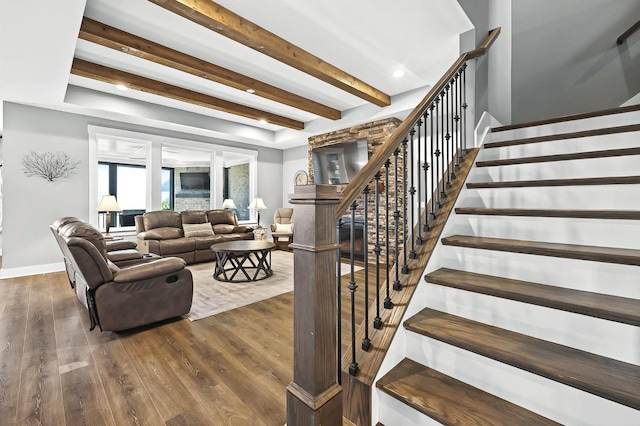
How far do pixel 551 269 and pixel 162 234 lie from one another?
18.5 ft

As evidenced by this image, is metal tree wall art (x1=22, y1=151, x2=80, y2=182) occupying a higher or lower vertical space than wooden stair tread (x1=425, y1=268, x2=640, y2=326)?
higher

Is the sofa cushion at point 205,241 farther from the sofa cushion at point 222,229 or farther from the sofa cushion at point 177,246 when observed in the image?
the sofa cushion at point 222,229

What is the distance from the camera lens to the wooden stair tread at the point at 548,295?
43.5 inches

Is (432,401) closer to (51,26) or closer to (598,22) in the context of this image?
(51,26)

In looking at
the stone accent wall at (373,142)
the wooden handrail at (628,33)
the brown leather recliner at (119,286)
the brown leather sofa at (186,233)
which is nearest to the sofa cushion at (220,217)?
the brown leather sofa at (186,233)

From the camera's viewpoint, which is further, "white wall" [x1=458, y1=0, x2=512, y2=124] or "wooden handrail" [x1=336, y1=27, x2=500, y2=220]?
"white wall" [x1=458, y1=0, x2=512, y2=124]

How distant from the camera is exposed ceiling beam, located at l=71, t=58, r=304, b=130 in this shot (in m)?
3.73

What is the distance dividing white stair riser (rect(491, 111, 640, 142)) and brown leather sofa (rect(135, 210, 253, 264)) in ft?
16.2

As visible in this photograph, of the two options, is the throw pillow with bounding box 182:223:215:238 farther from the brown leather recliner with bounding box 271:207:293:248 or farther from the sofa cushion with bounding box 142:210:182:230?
the brown leather recliner with bounding box 271:207:293:248

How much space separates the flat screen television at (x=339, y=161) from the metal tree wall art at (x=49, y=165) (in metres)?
4.45

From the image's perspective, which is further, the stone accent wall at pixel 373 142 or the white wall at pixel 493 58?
the stone accent wall at pixel 373 142

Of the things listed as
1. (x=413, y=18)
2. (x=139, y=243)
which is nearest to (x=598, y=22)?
(x=413, y=18)

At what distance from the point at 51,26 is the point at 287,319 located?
3336 mm

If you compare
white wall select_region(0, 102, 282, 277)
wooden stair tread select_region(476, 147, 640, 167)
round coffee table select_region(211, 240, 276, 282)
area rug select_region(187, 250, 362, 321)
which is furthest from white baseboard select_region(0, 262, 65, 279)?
wooden stair tread select_region(476, 147, 640, 167)
